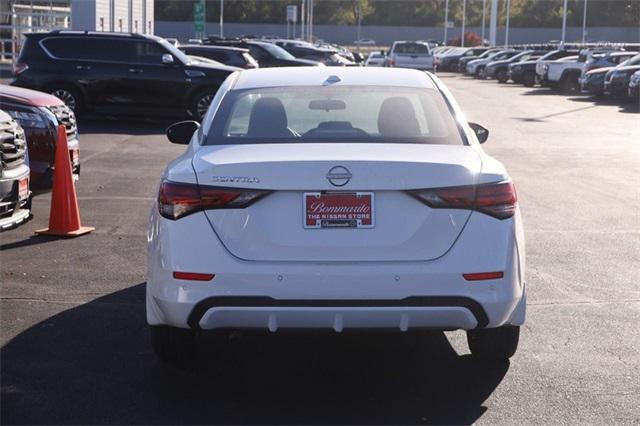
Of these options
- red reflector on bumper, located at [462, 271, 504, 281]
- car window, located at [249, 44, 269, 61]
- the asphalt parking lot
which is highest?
car window, located at [249, 44, 269, 61]

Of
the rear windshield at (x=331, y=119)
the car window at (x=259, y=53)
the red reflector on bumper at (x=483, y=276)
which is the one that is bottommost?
the red reflector on bumper at (x=483, y=276)

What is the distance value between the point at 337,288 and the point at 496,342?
122 centimetres

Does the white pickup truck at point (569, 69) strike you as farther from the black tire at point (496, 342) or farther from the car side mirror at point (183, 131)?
the black tire at point (496, 342)

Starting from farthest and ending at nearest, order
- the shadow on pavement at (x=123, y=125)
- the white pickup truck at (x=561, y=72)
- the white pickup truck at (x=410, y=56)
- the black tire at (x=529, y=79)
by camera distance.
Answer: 1. the black tire at (x=529, y=79)
2. the white pickup truck at (x=410, y=56)
3. the white pickup truck at (x=561, y=72)
4. the shadow on pavement at (x=123, y=125)

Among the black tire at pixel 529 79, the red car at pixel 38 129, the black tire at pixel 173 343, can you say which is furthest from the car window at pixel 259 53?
the black tire at pixel 173 343

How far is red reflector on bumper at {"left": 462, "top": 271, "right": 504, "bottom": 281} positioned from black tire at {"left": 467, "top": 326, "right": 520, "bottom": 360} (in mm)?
597

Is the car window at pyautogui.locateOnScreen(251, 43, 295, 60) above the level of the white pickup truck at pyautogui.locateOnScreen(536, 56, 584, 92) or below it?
above

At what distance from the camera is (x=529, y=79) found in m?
45.1

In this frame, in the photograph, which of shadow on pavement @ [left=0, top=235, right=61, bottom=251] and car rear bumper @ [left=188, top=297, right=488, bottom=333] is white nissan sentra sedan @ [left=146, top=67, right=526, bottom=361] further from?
shadow on pavement @ [left=0, top=235, right=61, bottom=251]

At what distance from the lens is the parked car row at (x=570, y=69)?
31969 millimetres

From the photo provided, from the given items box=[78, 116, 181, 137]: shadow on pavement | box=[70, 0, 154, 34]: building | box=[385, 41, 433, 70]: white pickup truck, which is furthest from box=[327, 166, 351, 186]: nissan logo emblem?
box=[385, 41, 433, 70]: white pickup truck

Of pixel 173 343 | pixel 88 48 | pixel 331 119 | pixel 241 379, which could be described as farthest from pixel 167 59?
pixel 241 379

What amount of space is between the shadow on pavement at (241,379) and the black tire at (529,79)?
39937 mm

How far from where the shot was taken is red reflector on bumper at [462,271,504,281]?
4.93 metres
